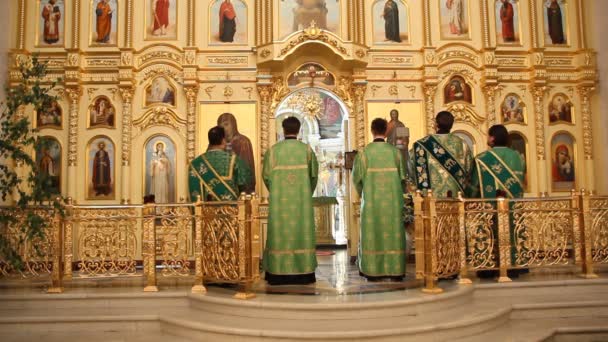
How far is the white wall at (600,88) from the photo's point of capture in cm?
1059

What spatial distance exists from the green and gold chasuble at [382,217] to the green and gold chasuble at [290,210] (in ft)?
2.07

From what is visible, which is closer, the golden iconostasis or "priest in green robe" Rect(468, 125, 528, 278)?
"priest in green robe" Rect(468, 125, 528, 278)

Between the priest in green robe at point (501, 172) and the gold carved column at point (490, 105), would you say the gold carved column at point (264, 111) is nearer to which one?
the gold carved column at point (490, 105)

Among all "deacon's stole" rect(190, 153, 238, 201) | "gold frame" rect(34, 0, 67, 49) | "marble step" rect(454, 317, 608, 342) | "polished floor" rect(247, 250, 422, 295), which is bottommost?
"marble step" rect(454, 317, 608, 342)

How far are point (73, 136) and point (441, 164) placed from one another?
695cm

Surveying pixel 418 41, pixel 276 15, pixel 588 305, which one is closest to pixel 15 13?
pixel 276 15

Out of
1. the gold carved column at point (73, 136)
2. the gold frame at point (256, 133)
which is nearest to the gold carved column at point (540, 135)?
the gold frame at point (256, 133)

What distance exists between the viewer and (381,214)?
6359mm

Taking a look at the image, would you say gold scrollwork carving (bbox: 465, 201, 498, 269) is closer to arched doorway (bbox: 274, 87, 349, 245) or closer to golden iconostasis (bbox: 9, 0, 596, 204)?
golden iconostasis (bbox: 9, 0, 596, 204)

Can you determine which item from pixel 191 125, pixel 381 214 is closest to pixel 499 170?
pixel 381 214

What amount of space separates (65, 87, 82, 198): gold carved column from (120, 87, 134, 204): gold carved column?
0.84m

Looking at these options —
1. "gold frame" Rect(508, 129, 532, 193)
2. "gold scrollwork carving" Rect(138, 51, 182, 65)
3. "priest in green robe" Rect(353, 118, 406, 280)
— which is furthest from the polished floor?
"gold scrollwork carving" Rect(138, 51, 182, 65)

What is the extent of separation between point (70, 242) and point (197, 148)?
160 inches

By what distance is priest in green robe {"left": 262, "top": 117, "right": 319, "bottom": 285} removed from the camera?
625 cm
